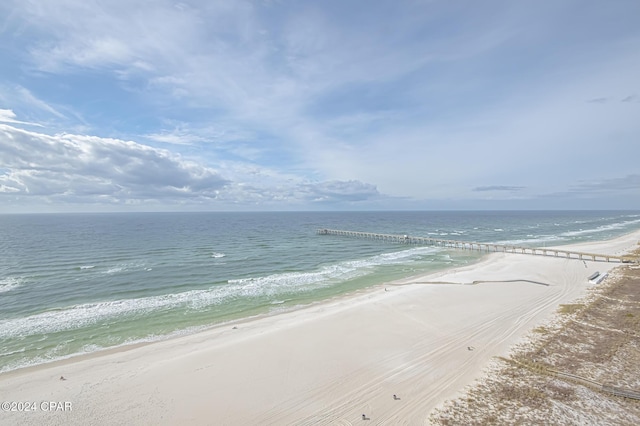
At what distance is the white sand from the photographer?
984cm

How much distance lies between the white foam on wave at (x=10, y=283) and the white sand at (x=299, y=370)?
17922mm

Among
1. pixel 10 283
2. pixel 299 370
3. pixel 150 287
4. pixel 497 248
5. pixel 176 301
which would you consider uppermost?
pixel 10 283

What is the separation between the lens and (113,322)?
1853cm

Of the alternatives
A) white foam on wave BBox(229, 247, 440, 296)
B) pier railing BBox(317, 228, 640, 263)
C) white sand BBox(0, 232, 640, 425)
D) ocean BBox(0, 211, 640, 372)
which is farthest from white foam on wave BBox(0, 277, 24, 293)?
pier railing BBox(317, 228, 640, 263)

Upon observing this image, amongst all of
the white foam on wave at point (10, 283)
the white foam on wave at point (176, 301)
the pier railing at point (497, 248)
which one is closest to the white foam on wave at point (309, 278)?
the white foam on wave at point (176, 301)

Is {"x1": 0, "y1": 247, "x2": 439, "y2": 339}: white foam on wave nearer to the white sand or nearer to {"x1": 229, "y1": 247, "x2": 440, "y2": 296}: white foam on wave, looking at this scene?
{"x1": 229, "y1": 247, "x2": 440, "y2": 296}: white foam on wave

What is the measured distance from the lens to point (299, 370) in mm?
12391

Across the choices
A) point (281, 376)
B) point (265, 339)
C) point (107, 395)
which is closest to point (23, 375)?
point (107, 395)

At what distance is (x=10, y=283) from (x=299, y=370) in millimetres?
31302

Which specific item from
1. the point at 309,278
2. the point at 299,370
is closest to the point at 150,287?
the point at 309,278

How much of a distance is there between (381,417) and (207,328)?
40.3 ft

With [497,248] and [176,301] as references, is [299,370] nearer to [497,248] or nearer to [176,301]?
[176,301]

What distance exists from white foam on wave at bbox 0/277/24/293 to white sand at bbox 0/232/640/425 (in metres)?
17.9

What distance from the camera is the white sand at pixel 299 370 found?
9836mm
